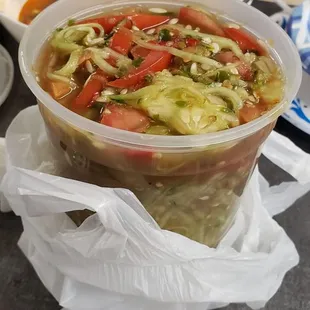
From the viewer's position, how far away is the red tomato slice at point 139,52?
697mm

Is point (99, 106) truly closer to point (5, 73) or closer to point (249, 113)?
point (249, 113)

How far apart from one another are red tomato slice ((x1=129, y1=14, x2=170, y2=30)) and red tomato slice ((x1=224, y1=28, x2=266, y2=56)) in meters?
0.09

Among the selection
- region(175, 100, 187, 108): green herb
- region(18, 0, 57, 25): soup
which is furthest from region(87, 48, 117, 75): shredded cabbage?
region(18, 0, 57, 25): soup

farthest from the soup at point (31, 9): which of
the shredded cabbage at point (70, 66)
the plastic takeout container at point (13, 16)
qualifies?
the shredded cabbage at point (70, 66)

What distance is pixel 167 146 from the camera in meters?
0.59

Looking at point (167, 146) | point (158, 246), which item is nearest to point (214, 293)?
point (158, 246)

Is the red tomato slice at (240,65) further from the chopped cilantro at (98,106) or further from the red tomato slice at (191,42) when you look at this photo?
the chopped cilantro at (98,106)

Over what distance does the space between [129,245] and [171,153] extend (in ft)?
0.44

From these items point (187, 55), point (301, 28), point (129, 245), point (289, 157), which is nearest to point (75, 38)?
point (187, 55)

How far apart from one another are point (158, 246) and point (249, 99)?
21 cm

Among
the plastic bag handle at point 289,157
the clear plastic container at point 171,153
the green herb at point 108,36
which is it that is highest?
the green herb at point 108,36

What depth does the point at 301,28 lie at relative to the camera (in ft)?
3.54

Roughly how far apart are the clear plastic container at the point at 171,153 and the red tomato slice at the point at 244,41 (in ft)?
0.07

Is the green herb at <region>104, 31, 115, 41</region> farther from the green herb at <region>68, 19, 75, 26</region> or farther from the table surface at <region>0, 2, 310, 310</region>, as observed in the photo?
the table surface at <region>0, 2, 310, 310</region>
